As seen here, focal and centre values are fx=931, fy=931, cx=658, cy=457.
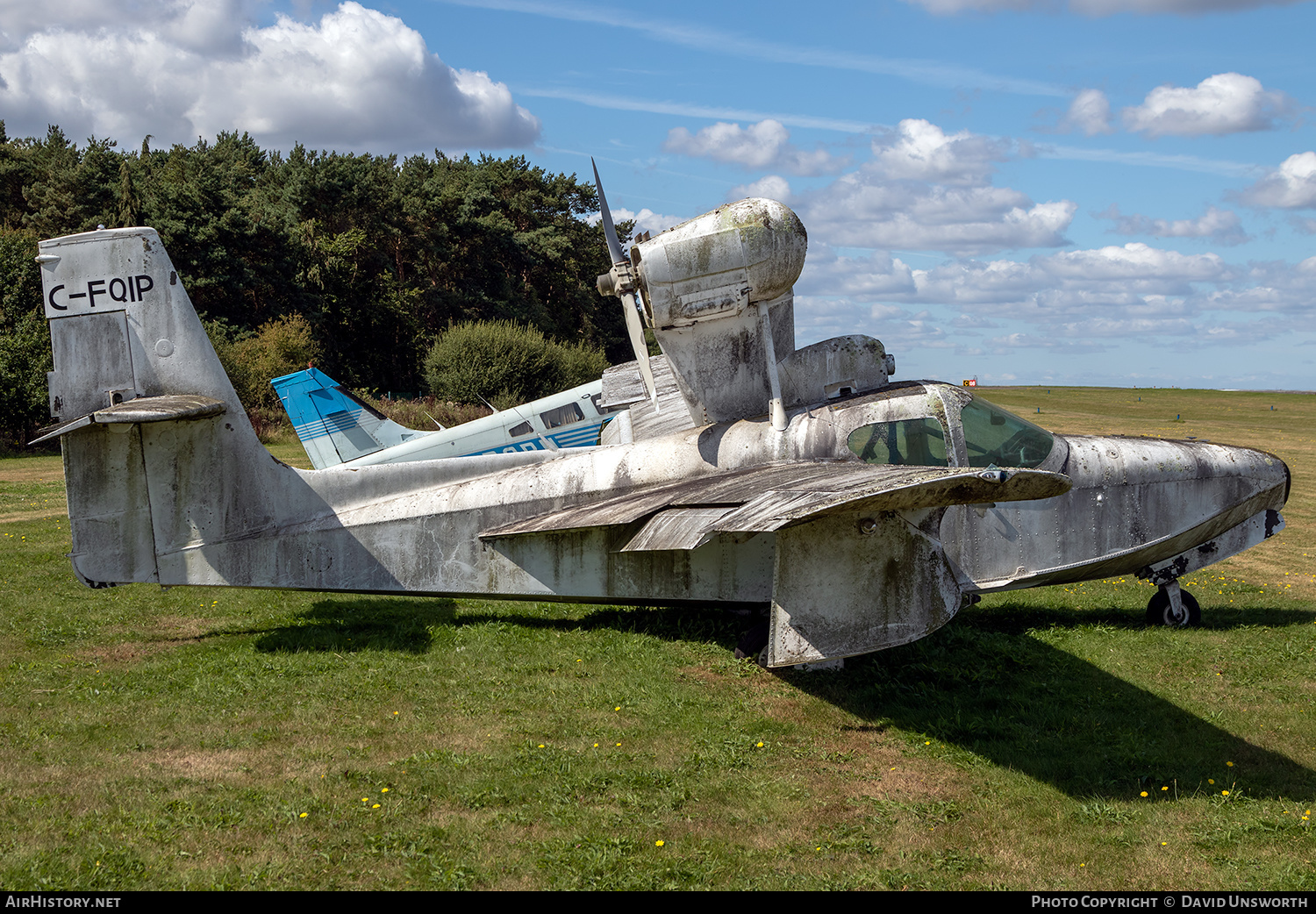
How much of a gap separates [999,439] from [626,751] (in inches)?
198

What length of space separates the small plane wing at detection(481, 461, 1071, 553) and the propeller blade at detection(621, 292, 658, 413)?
1.31 m

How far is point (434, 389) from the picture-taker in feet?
147

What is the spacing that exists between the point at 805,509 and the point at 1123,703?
391 cm


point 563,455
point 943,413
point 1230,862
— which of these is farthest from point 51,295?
point 1230,862

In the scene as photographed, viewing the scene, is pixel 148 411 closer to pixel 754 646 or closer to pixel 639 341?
pixel 639 341

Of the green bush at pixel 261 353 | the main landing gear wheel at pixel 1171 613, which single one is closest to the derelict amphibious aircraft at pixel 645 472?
the main landing gear wheel at pixel 1171 613

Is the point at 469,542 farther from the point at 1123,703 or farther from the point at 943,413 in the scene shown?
the point at 1123,703

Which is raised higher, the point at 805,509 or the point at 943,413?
the point at 943,413

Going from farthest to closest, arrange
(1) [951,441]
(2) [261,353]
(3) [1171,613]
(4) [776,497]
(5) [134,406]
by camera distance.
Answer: (2) [261,353] → (3) [1171,613] → (1) [951,441] → (5) [134,406] → (4) [776,497]

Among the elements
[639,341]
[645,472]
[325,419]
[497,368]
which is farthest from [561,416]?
[497,368]

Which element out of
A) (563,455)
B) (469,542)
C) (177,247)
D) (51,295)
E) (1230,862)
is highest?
(177,247)

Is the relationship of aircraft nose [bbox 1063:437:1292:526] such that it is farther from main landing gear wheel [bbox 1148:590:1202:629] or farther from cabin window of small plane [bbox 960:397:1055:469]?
main landing gear wheel [bbox 1148:590:1202:629]

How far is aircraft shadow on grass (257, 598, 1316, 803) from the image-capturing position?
6.90 meters

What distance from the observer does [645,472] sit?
32.2 feet
